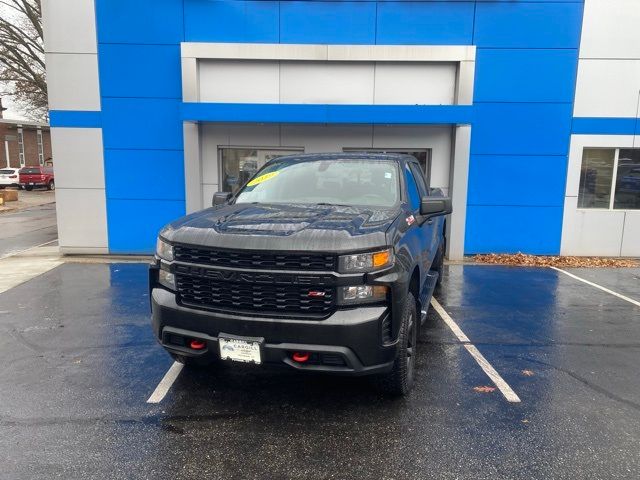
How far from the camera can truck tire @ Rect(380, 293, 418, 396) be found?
3.59m

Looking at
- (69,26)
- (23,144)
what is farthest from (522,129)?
(23,144)

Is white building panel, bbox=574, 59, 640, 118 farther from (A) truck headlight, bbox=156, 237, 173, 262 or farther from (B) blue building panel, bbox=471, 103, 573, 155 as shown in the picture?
(A) truck headlight, bbox=156, 237, 173, 262

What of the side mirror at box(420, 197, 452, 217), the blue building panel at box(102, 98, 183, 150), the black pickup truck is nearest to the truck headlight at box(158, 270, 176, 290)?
the black pickup truck

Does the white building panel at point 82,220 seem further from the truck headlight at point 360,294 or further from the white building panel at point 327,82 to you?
the truck headlight at point 360,294

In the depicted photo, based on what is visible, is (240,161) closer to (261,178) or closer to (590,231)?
(261,178)

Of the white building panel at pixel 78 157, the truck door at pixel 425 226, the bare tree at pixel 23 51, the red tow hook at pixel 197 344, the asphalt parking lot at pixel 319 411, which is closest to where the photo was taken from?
the asphalt parking lot at pixel 319 411

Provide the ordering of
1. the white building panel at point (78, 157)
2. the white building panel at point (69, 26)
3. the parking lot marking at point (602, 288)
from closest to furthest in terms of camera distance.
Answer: the parking lot marking at point (602, 288), the white building panel at point (69, 26), the white building panel at point (78, 157)

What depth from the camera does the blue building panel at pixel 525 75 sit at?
945cm

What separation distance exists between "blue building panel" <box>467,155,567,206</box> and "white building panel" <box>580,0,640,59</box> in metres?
2.24

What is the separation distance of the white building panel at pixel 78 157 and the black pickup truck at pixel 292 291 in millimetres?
6999

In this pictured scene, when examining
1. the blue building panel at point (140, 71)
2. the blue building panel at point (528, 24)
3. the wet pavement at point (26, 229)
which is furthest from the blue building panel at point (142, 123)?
the blue building panel at point (528, 24)

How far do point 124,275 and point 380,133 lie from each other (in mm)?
5743

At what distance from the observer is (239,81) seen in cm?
962

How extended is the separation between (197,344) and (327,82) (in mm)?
7398
